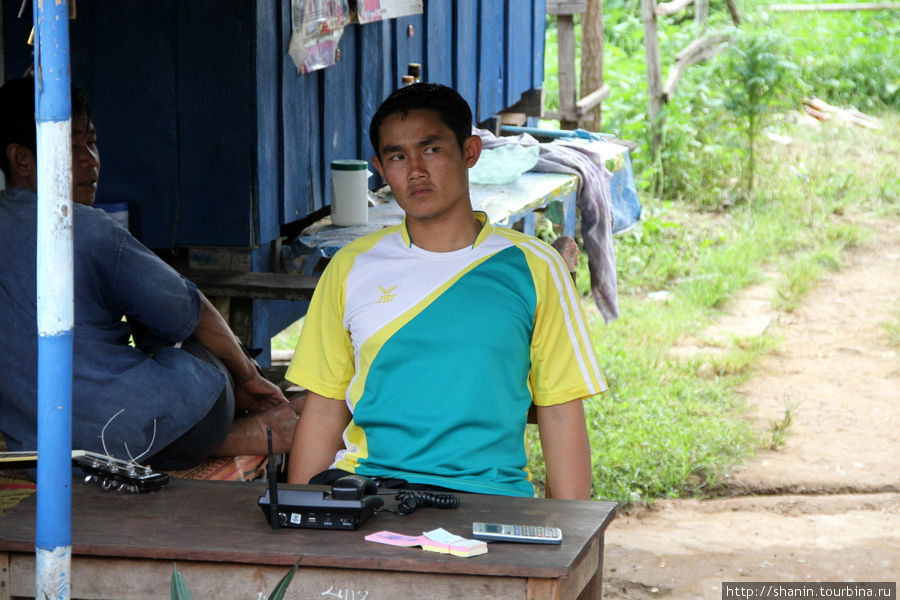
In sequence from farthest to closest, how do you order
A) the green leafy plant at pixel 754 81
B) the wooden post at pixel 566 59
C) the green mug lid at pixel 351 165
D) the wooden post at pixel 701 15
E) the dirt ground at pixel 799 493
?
the wooden post at pixel 701 15 → the green leafy plant at pixel 754 81 → the wooden post at pixel 566 59 → the green mug lid at pixel 351 165 → the dirt ground at pixel 799 493

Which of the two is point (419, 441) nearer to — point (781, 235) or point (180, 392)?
point (180, 392)

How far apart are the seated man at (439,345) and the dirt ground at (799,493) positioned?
5.74 ft

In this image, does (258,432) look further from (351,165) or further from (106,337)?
(351,165)

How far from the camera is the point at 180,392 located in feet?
9.96

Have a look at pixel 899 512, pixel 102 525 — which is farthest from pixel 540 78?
pixel 102 525

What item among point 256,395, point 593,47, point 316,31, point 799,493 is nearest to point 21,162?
point 256,395

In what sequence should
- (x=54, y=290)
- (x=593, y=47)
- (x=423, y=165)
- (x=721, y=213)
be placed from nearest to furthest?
(x=54, y=290) → (x=423, y=165) → (x=593, y=47) → (x=721, y=213)

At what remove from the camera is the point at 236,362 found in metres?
3.41

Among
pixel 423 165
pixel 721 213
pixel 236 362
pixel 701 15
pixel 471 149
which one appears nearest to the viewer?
pixel 423 165

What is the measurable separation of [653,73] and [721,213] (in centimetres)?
140

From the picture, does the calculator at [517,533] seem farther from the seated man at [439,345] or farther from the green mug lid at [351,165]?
the green mug lid at [351,165]

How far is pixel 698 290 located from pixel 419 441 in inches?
231

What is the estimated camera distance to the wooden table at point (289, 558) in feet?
6.46

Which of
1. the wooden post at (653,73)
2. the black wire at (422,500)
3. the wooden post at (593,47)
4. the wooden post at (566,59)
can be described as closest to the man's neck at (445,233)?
the black wire at (422,500)
